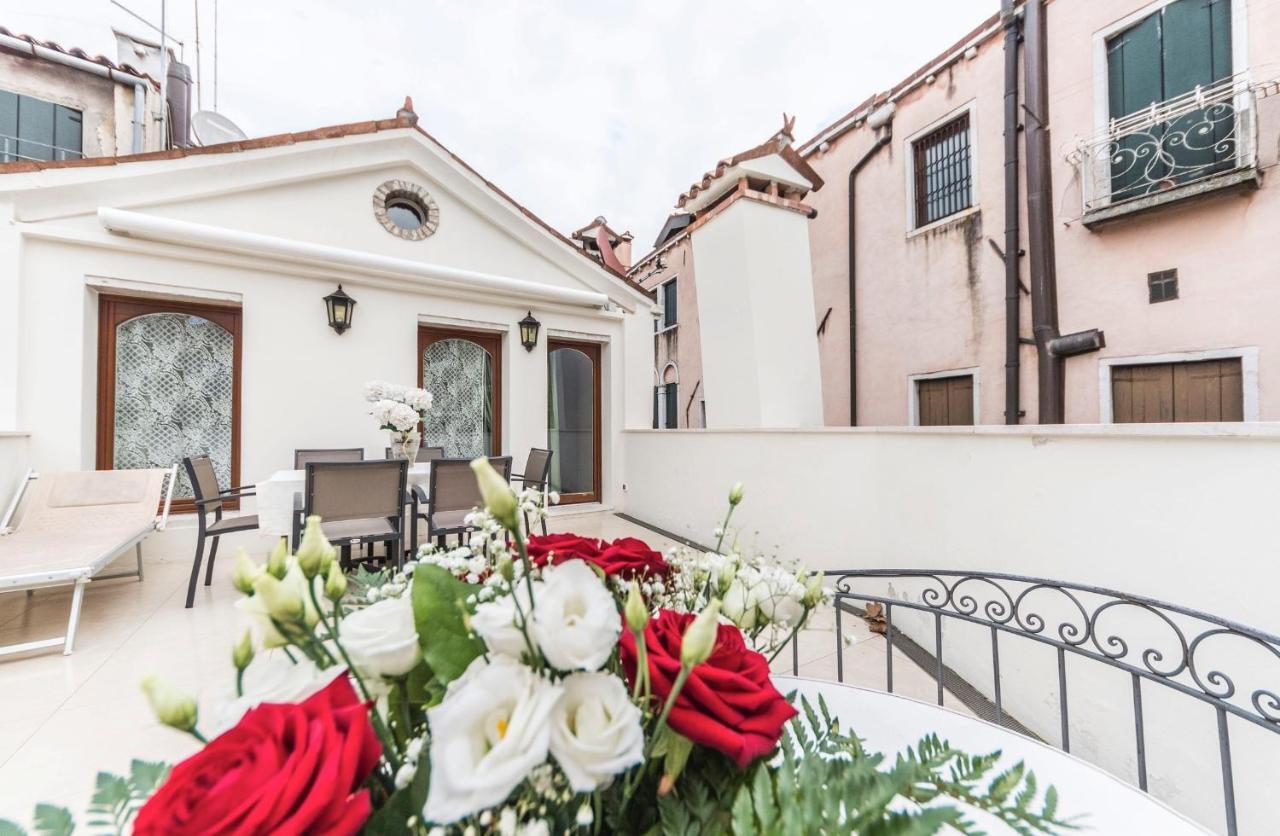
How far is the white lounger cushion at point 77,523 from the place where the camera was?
2406 millimetres

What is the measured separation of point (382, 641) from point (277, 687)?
0.10 metres

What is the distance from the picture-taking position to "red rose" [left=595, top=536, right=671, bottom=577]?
26.1 inches

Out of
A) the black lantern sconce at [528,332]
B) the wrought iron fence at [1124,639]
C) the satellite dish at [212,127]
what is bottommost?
the wrought iron fence at [1124,639]

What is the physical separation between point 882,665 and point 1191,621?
1189 millimetres

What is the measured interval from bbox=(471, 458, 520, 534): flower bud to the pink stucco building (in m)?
5.97

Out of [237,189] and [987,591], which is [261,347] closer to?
[237,189]

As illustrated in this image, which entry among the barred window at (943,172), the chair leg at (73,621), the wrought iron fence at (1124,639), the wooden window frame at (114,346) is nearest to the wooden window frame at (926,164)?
the barred window at (943,172)

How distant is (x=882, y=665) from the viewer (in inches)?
96.7

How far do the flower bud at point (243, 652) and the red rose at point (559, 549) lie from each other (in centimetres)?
30

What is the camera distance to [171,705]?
38 cm

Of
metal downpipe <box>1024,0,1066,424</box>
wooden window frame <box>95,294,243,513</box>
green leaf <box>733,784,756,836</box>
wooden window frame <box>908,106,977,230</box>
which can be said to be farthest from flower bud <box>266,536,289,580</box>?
wooden window frame <box>908,106,977,230</box>

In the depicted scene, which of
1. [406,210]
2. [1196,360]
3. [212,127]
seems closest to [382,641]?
[406,210]

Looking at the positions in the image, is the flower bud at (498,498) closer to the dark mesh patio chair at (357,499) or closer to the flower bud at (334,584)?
the flower bud at (334,584)

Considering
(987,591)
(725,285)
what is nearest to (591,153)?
(725,285)
